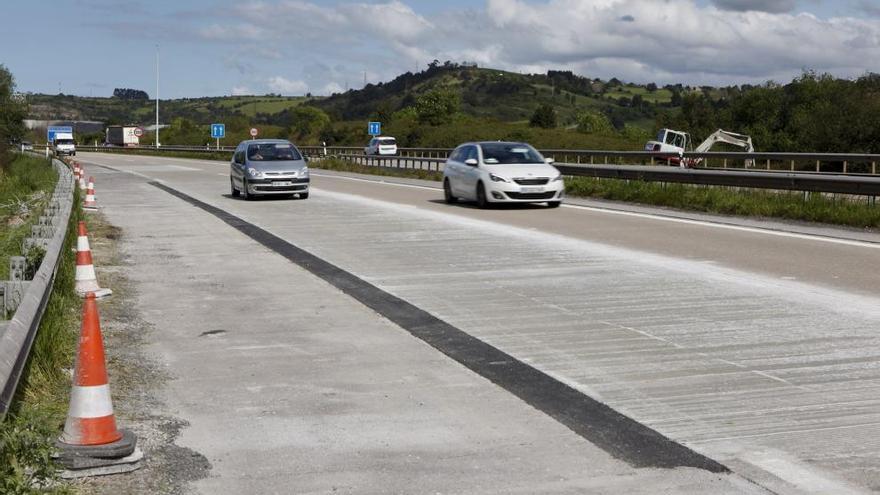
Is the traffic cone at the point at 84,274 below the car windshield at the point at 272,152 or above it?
below

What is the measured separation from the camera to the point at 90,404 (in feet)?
17.5

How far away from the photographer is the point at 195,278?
40.7 feet

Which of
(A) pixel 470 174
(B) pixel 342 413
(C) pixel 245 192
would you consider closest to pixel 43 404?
(B) pixel 342 413

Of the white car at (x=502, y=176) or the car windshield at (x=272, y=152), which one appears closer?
the white car at (x=502, y=176)

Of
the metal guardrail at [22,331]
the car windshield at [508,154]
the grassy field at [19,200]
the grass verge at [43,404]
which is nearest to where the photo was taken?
the grass verge at [43,404]

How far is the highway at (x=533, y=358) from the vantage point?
17.3ft

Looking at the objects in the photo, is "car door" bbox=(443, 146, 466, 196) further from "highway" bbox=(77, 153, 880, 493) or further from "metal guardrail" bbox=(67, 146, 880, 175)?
"metal guardrail" bbox=(67, 146, 880, 175)

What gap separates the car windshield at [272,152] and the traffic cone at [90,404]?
2410cm

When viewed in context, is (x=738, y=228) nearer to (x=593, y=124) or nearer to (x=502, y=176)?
(x=502, y=176)

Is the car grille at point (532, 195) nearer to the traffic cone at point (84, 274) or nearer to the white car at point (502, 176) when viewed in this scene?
the white car at point (502, 176)

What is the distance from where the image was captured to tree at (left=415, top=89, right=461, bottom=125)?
127 metres

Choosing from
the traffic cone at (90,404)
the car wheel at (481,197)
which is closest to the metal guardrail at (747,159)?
the car wheel at (481,197)

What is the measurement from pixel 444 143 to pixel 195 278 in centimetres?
7117

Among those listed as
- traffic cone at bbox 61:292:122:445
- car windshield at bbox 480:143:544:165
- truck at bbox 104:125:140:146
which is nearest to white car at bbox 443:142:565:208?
car windshield at bbox 480:143:544:165
